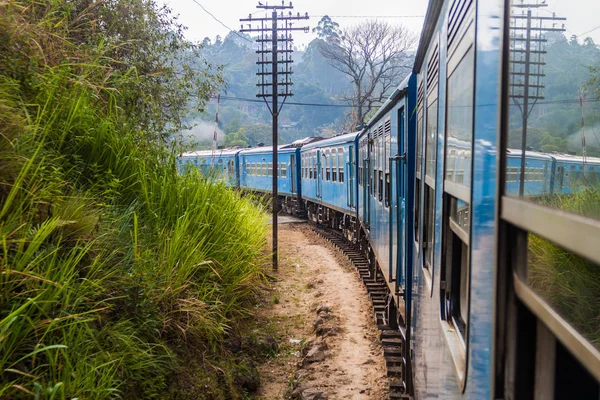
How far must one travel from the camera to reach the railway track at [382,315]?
20.0 ft

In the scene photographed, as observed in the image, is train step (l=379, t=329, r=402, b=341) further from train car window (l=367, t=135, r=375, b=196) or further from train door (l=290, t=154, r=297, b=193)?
train door (l=290, t=154, r=297, b=193)

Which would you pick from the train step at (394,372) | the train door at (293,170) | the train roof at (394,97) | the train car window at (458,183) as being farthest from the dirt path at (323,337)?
the train door at (293,170)

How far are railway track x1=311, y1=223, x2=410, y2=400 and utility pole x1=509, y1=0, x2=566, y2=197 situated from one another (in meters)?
4.60

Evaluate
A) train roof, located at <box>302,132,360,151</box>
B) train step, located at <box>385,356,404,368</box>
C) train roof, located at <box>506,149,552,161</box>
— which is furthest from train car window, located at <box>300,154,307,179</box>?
train roof, located at <box>506,149,552,161</box>

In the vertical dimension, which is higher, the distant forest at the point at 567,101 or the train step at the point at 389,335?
the distant forest at the point at 567,101

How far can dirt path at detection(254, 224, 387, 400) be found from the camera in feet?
20.9

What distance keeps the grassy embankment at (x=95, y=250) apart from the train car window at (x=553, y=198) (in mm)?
2488

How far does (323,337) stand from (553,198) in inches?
287

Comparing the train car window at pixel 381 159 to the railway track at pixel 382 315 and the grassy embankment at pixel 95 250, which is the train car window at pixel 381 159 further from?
the grassy embankment at pixel 95 250

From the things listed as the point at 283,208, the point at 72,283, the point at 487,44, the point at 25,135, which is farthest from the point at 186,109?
→ the point at 283,208

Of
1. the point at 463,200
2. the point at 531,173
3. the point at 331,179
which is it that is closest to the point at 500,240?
the point at 531,173

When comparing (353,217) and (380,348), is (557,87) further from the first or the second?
(353,217)

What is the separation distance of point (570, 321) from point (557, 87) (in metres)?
0.36

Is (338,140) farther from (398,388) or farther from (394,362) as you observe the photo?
(398,388)
